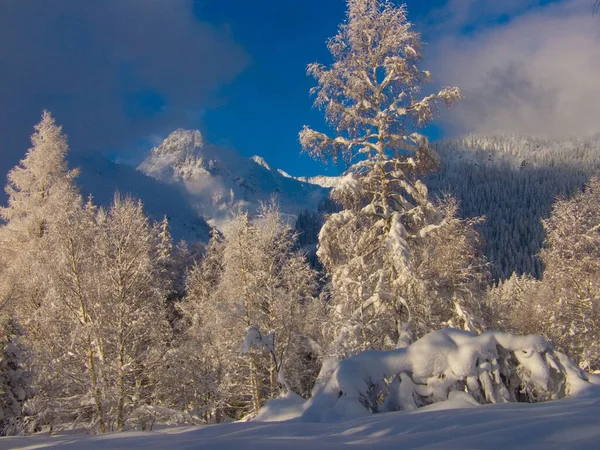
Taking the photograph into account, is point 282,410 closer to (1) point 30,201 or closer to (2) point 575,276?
(2) point 575,276

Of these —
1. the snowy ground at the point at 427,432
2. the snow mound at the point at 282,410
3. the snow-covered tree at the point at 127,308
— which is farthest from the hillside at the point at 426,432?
the snow-covered tree at the point at 127,308

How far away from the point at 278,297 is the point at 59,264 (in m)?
7.43

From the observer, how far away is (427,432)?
342cm

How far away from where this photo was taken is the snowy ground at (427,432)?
2.94 metres

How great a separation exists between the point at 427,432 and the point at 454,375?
225cm

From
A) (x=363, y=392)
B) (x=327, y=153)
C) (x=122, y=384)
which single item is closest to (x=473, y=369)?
(x=363, y=392)

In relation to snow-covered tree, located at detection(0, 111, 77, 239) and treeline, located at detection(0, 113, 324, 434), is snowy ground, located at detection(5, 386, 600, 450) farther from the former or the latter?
snow-covered tree, located at detection(0, 111, 77, 239)

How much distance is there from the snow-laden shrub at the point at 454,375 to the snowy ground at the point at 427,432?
2.51 ft

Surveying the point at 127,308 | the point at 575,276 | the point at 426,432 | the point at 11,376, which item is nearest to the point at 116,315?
the point at 127,308

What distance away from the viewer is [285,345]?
15305 mm

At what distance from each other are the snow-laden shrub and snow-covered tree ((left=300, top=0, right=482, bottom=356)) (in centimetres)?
398

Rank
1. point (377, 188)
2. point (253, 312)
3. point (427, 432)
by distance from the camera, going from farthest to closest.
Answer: point (253, 312), point (377, 188), point (427, 432)

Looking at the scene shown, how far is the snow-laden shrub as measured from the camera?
5.29 meters

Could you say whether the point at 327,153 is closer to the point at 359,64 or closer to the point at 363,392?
the point at 359,64
